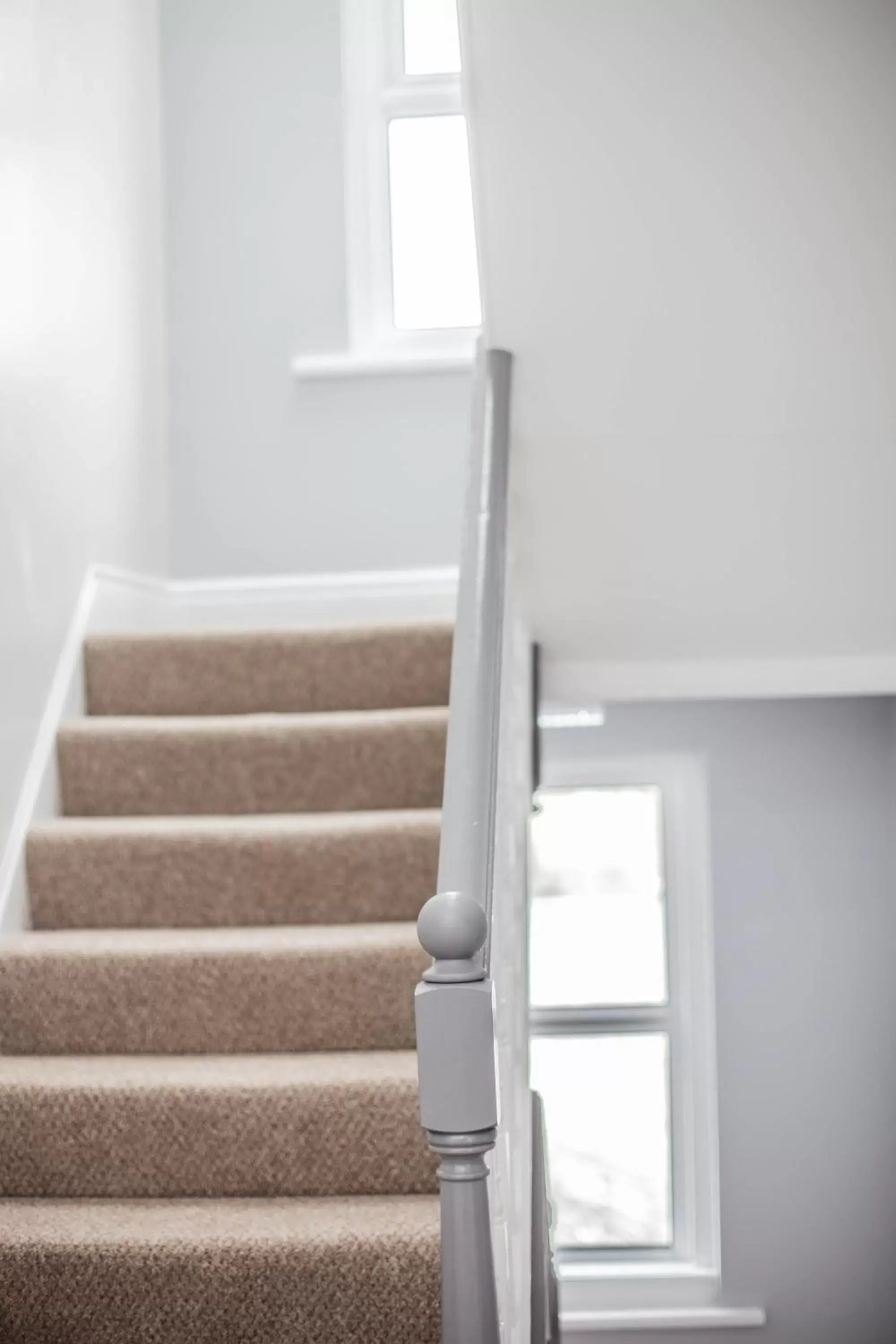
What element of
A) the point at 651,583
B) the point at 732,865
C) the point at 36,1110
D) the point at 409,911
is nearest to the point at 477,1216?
the point at 36,1110

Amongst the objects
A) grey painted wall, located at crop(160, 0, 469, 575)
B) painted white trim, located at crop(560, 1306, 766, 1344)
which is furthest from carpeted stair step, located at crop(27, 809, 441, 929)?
painted white trim, located at crop(560, 1306, 766, 1344)

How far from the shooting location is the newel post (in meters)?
1.25

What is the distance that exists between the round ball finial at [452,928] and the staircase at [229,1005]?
703 millimetres

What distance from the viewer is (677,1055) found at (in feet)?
15.0

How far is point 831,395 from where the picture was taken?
2.38 m

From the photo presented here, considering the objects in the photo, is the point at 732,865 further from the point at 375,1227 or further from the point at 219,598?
the point at 375,1227

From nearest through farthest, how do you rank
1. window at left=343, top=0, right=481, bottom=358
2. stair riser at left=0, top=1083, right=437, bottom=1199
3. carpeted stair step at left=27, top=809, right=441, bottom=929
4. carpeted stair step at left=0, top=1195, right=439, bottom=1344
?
carpeted stair step at left=0, top=1195, right=439, bottom=1344 → stair riser at left=0, top=1083, right=437, bottom=1199 → carpeted stair step at left=27, top=809, right=441, bottom=929 → window at left=343, top=0, right=481, bottom=358

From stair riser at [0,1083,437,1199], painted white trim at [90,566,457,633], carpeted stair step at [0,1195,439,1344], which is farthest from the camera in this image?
painted white trim at [90,566,457,633]


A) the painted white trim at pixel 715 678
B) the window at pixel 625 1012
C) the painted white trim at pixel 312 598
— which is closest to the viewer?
the painted white trim at pixel 715 678

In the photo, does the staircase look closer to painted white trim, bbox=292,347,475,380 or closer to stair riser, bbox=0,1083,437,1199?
stair riser, bbox=0,1083,437,1199

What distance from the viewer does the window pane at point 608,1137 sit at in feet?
15.0

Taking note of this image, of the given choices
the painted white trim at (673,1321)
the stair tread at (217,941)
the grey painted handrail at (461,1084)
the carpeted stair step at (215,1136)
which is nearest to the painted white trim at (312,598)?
the stair tread at (217,941)

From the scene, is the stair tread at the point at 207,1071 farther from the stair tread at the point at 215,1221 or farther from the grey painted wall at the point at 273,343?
the grey painted wall at the point at 273,343

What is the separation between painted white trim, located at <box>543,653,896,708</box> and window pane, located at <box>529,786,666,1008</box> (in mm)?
1324
